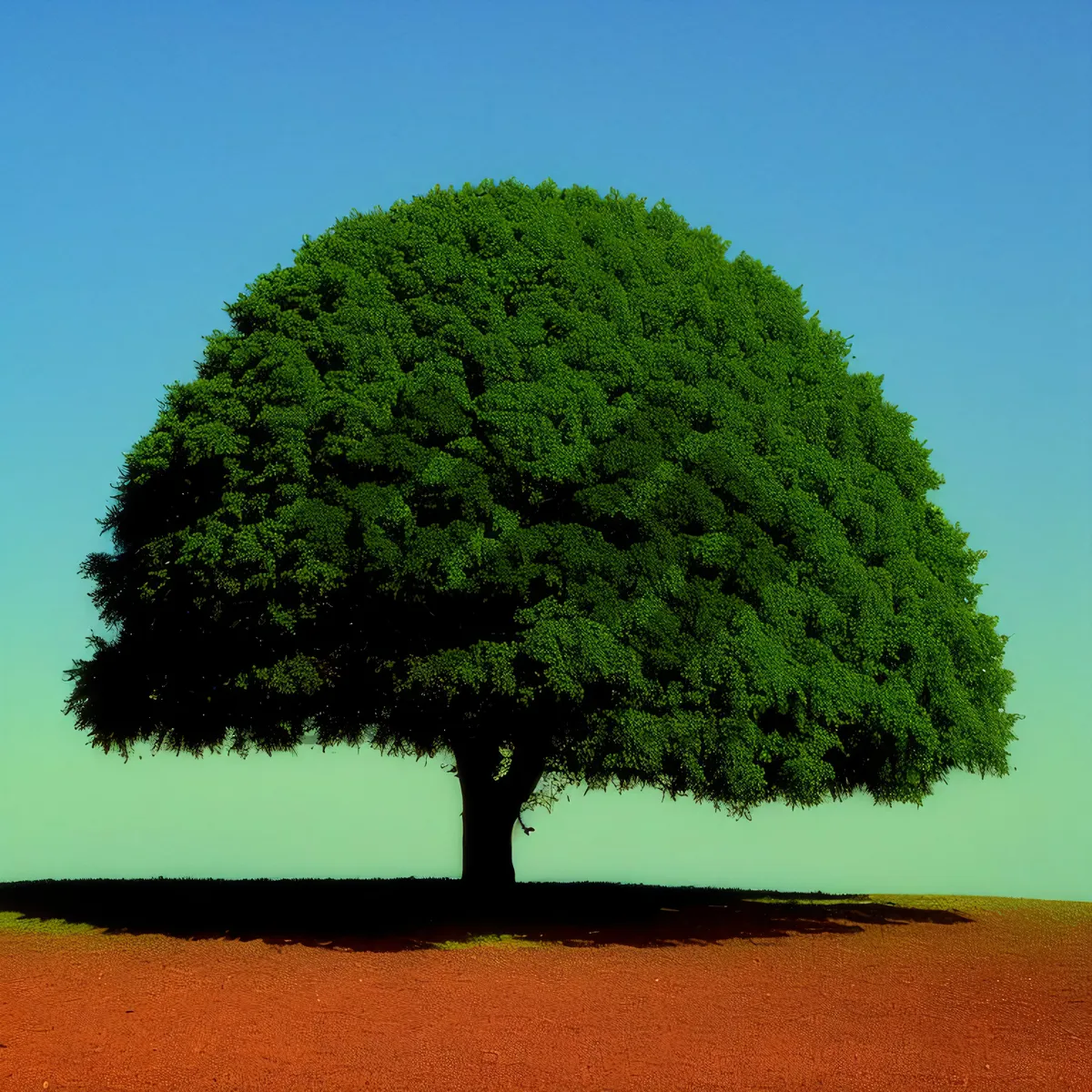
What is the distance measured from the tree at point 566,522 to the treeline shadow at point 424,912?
8.56 feet

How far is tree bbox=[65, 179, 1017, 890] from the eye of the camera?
18938 millimetres

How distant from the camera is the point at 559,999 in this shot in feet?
52.1

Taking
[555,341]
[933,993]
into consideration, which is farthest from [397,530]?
[933,993]

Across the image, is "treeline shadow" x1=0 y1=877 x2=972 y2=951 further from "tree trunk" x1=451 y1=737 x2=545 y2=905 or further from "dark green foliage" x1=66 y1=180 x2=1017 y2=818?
"dark green foliage" x1=66 y1=180 x2=1017 y2=818

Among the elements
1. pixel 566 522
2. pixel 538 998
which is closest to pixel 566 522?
pixel 566 522

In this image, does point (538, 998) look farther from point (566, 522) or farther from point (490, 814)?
point (490, 814)

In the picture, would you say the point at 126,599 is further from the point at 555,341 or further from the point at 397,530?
the point at 555,341

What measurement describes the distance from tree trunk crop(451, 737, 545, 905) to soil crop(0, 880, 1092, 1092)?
0.81m

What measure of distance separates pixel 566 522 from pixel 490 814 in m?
6.85

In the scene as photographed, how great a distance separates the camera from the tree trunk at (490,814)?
76.7 ft

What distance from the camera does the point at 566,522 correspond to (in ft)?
64.3

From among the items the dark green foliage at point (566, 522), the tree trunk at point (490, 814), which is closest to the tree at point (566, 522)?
the dark green foliage at point (566, 522)

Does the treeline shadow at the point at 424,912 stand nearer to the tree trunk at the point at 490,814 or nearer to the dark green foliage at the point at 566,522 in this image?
the tree trunk at the point at 490,814

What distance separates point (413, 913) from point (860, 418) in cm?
1168
